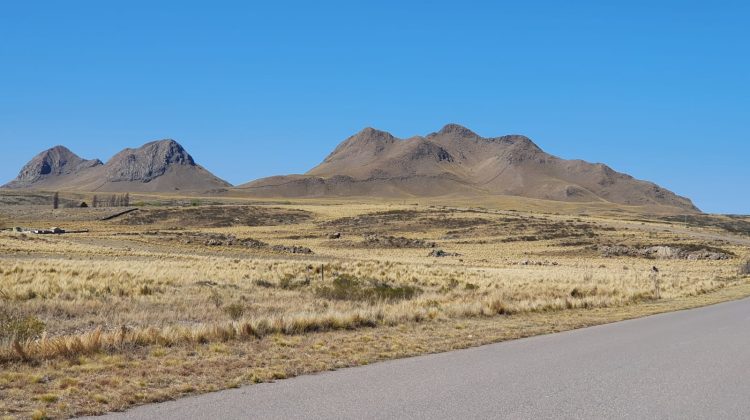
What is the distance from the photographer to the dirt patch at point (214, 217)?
416 feet

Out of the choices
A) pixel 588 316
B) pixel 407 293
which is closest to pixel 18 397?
pixel 588 316

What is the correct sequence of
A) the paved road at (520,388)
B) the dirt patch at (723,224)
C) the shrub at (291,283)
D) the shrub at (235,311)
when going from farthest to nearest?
1. the dirt patch at (723,224)
2. the shrub at (291,283)
3. the shrub at (235,311)
4. the paved road at (520,388)

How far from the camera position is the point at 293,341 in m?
13.4

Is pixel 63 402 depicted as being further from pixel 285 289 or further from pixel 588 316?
pixel 285 289

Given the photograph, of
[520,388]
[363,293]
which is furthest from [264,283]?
[520,388]

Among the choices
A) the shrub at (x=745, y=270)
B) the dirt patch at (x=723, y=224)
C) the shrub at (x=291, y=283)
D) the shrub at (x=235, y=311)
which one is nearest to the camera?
the shrub at (x=235, y=311)

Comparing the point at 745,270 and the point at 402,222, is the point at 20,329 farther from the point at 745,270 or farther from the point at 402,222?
the point at 402,222

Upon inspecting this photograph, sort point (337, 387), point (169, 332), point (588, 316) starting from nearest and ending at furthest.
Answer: point (337, 387) → point (169, 332) → point (588, 316)

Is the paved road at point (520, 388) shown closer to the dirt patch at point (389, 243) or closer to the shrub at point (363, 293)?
the shrub at point (363, 293)

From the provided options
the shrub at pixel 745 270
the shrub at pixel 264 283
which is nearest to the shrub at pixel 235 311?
the shrub at pixel 264 283

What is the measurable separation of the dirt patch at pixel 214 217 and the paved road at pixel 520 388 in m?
117

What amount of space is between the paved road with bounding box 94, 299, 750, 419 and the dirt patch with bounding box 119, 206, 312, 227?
117 m

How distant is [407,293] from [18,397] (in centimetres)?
1833

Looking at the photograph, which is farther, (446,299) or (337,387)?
(446,299)
